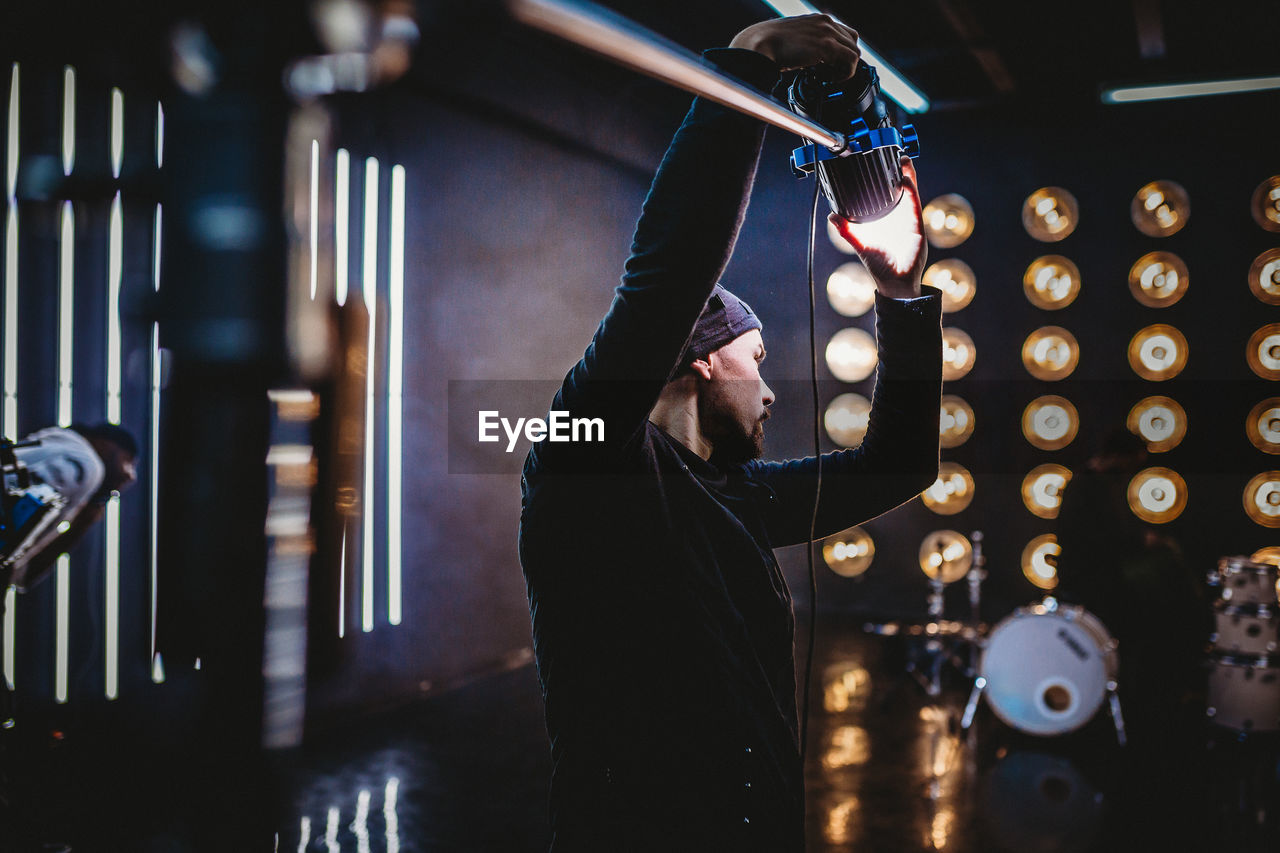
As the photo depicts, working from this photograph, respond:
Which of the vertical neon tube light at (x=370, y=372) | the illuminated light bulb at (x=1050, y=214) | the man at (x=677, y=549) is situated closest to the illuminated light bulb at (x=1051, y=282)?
the illuminated light bulb at (x=1050, y=214)

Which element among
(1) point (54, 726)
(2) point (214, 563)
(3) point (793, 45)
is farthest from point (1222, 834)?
(1) point (54, 726)

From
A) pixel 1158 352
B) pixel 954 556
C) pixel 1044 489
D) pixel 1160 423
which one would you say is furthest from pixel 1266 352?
pixel 954 556

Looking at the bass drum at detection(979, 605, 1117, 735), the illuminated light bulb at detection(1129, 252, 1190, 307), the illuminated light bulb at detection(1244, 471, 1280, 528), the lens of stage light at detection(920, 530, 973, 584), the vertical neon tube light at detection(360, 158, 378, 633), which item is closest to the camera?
the bass drum at detection(979, 605, 1117, 735)

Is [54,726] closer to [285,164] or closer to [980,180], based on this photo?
[285,164]

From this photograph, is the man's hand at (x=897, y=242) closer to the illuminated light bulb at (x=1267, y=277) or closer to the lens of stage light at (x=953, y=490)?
the lens of stage light at (x=953, y=490)

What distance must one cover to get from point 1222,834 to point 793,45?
3508mm

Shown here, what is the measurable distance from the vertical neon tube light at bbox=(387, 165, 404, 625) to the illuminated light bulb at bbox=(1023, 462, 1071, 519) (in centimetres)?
455

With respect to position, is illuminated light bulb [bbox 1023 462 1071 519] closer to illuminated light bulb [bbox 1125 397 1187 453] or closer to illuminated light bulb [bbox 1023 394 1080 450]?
illuminated light bulb [bbox 1023 394 1080 450]

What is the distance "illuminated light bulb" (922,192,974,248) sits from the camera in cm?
653

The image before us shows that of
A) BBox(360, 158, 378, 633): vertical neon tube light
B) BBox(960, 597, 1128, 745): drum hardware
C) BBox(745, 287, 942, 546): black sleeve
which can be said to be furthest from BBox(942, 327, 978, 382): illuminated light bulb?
BBox(745, 287, 942, 546): black sleeve

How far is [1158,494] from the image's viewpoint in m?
5.87

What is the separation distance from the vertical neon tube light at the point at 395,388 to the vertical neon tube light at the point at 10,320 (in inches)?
58.4

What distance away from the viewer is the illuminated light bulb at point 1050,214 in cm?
623

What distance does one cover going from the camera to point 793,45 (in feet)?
2.36
